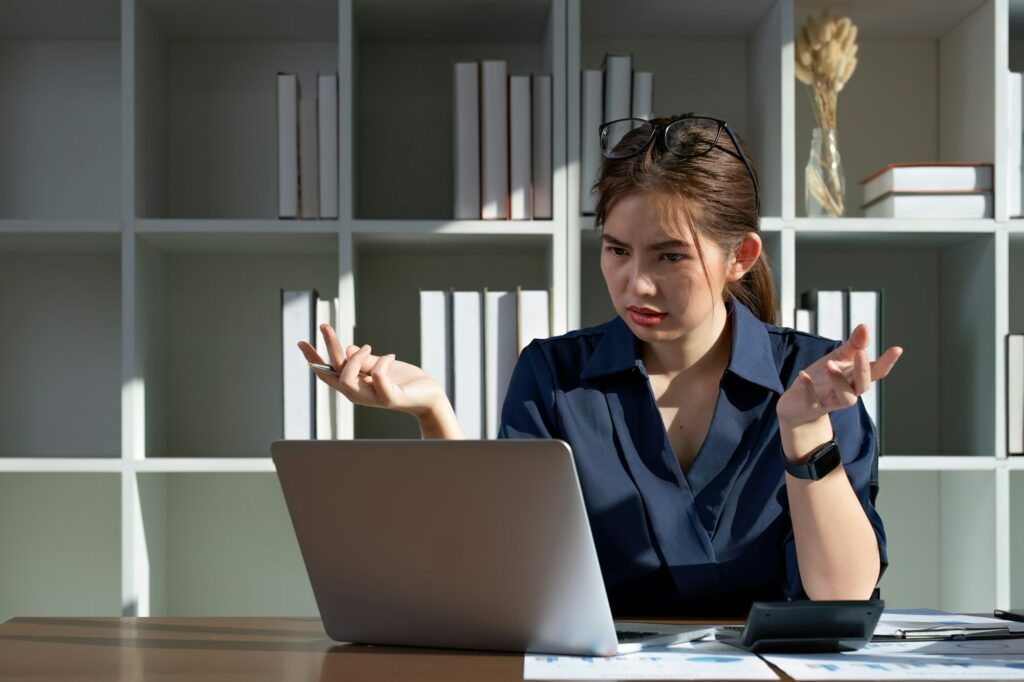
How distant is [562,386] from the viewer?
1.62m

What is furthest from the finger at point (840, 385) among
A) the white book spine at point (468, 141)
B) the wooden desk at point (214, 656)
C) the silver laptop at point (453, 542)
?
the white book spine at point (468, 141)

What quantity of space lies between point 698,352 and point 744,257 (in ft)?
0.52

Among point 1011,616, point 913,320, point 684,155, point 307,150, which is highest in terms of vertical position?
point 307,150

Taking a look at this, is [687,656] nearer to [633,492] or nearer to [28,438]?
[633,492]

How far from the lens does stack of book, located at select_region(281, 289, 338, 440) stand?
2.21m

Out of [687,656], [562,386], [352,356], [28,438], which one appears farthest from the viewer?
[28,438]

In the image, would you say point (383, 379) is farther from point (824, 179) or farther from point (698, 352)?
point (824, 179)

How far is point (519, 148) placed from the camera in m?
2.22

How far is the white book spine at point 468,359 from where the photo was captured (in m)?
2.20

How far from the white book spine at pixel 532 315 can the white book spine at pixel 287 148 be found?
49 centimetres

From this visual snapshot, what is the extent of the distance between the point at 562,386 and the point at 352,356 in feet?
1.51

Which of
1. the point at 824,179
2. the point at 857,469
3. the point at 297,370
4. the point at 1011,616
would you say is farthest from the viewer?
the point at 824,179

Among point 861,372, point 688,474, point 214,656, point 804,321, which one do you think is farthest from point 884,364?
point 804,321

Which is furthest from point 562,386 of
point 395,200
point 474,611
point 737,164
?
point 395,200
